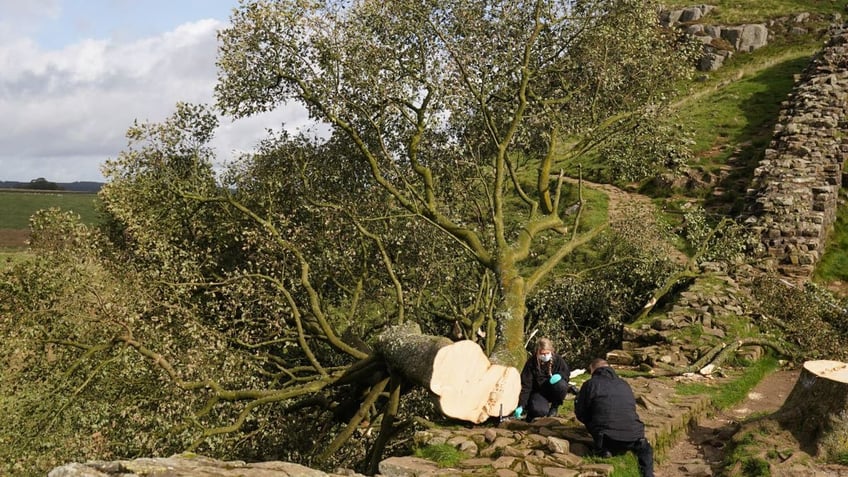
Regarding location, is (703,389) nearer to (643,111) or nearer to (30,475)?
(643,111)

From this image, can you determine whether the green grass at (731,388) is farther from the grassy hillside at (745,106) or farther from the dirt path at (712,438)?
the grassy hillside at (745,106)

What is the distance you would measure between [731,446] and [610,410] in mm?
2896

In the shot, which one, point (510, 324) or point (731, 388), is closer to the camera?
point (510, 324)

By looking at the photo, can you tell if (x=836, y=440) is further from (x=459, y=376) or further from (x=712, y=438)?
(x=459, y=376)

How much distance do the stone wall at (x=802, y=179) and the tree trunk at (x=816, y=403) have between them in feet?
43.5

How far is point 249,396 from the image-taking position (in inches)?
561

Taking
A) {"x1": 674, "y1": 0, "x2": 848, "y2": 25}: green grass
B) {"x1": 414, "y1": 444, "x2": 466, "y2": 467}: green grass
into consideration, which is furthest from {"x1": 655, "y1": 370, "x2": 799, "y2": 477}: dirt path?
{"x1": 674, "y1": 0, "x2": 848, "y2": 25}: green grass

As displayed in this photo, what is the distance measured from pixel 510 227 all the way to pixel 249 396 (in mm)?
11274

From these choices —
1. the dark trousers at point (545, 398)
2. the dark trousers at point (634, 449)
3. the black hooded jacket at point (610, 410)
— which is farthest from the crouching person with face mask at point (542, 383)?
the dark trousers at point (634, 449)

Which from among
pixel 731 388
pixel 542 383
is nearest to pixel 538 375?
pixel 542 383

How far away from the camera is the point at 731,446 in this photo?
12203 millimetres

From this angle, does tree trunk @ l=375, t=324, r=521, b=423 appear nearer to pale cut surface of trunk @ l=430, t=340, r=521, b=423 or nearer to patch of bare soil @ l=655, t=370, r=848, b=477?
pale cut surface of trunk @ l=430, t=340, r=521, b=423

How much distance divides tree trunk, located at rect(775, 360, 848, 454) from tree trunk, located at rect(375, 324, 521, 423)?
4.79m

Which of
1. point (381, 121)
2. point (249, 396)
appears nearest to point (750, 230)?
point (381, 121)
